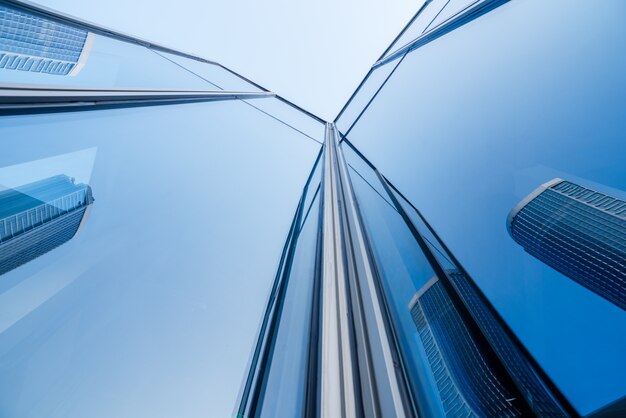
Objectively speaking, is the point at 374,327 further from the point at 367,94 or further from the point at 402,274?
the point at 367,94

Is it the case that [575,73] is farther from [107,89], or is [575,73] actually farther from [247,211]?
[107,89]

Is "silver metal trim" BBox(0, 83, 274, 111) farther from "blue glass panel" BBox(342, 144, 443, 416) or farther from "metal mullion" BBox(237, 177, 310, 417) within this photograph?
"blue glass panel" BBox(342, 144, 443, 416)

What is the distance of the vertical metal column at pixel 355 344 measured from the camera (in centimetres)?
51

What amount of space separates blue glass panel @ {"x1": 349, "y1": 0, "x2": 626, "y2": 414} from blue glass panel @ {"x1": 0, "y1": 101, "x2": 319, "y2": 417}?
23.3 inches

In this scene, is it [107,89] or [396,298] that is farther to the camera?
[107,89]

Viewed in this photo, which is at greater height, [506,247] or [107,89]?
[506,247]

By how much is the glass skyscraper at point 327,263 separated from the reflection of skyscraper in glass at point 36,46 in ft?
0.06

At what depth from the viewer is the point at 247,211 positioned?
A: 1.46m

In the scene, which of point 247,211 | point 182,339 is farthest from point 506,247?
point 247,211

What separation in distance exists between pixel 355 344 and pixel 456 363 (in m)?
0.20

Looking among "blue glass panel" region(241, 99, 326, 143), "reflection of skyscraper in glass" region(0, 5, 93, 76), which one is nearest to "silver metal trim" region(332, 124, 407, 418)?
"reflection of skyscraper in glass" region(0, 5, 93, 76)

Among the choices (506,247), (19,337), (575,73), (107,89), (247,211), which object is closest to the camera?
(19,337)

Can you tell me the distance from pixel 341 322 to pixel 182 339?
0.37 m

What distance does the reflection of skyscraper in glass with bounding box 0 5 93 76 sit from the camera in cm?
106
